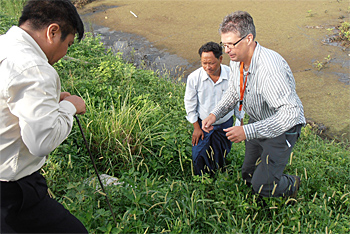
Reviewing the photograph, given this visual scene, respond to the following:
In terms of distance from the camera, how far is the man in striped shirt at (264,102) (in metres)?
1.95

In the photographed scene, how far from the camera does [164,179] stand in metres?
2.63

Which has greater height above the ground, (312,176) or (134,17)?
(134,17)

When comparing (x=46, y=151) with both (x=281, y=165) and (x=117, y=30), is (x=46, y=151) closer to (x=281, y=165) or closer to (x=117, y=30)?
(x=281, y=165)

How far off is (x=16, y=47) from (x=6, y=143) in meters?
0.40

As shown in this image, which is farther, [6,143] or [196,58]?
[196,58]

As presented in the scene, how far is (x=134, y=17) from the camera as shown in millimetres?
7383

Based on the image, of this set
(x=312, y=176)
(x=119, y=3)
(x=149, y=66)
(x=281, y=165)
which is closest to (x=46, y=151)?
(x=281, y=165)

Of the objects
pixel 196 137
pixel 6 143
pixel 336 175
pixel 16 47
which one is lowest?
pixel 336 175

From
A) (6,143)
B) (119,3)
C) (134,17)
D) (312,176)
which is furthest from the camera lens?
(119,3)

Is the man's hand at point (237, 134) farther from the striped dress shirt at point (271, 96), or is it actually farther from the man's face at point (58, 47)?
the man's face at point (58, 47)

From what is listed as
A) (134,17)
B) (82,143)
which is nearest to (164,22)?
(134,17)

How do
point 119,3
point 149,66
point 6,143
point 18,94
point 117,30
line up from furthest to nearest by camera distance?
point 119,3
point 117,30
point 149,66
point 6,143
point 18,94

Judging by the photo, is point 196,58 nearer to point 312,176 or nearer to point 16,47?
point 312,176

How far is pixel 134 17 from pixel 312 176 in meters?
5.84
